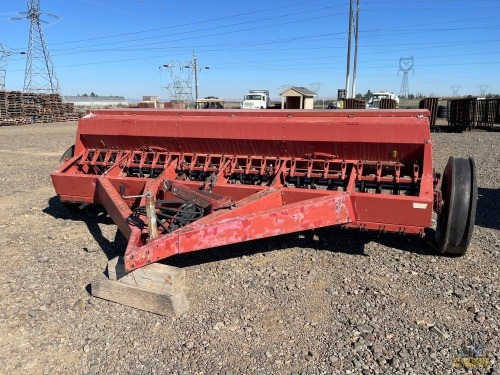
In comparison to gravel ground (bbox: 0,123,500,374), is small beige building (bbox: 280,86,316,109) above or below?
above

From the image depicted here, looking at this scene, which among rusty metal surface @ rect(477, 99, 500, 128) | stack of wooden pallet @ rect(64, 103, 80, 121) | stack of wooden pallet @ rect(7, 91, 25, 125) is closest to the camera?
rusty metal surface @ rect(477, 99, 500, 128)

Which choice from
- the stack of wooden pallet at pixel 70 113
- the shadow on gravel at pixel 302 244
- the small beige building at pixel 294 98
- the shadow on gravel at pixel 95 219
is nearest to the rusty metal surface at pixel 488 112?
the small beige building at pixel 294 98

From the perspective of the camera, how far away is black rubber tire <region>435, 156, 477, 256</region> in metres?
3.86

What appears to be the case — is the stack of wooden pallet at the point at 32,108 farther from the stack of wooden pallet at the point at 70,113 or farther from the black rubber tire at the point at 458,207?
the black rubber tire at the point at 458,207

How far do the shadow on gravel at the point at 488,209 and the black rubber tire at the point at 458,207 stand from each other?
165cm

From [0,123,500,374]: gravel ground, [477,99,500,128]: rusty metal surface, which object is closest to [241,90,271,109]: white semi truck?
[477,99,500,128]: rusty metal surface

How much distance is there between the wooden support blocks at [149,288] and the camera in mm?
3223

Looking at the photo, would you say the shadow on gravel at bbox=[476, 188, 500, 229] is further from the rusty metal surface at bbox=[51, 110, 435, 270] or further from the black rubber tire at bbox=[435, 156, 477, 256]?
Result: the black rubber tire at bbox=[435, 156, 477, 256]

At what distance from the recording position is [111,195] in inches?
166

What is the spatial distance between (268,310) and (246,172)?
1.79 metres

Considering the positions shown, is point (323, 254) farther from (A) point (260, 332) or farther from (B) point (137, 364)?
(B) point (137, 364)

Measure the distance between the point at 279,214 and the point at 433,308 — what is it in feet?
4.59

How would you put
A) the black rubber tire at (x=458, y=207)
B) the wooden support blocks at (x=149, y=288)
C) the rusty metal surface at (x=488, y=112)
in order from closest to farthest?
the wooden support blocks at (x=149, y=288)
the black rubber tire at (x=458, y=207)
the rusty metal surface at (x=488, y=112)

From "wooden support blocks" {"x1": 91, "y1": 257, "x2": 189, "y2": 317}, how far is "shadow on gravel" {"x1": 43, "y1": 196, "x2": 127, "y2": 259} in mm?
1030
